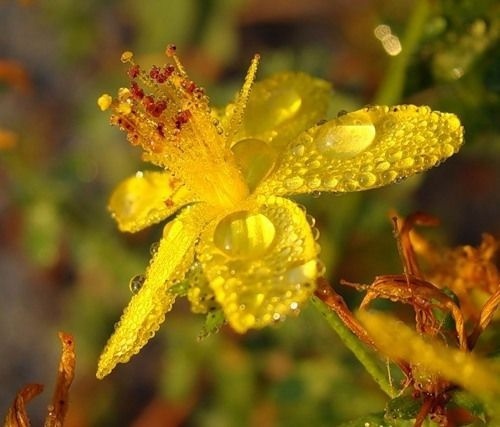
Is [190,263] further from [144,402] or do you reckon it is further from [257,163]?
[144,402]

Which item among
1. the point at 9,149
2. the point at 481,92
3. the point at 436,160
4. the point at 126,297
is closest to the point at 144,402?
the point at 126,297

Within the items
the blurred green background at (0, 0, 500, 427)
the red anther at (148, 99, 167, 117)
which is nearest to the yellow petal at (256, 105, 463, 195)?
the red anther at (148, 99, 167, 117)

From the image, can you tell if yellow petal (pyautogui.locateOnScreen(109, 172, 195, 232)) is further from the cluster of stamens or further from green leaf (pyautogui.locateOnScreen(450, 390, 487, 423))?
green leaf (pyautogui.locateOnScreen(450, 390, 487, 423))

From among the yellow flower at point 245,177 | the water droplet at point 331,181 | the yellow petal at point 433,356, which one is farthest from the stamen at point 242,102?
the yellow petal at point 433,356

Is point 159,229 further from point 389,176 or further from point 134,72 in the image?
point 389,176

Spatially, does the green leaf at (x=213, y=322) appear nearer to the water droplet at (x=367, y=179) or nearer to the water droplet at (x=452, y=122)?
the water droplet at (x=367, y=179)
